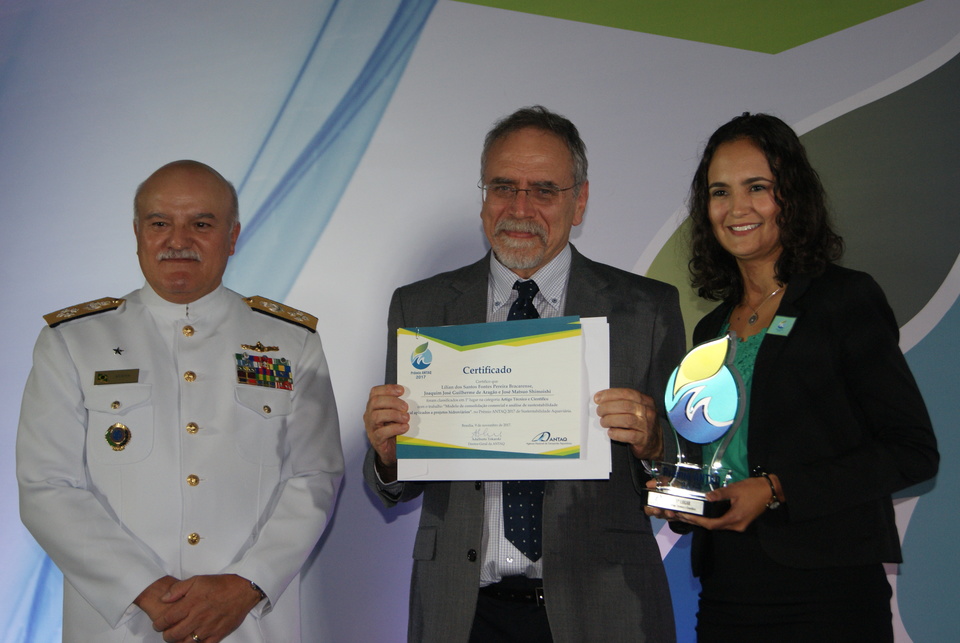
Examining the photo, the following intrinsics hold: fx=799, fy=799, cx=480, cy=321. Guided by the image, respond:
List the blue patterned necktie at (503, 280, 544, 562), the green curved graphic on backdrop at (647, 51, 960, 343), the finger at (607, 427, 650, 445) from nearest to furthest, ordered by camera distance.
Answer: the finger at (607, 427, 650, 445) → the blue patterned necktie at (503, 280, 544, 562) → the green curved graphic on backdrop at (647, 51, 960, 343)

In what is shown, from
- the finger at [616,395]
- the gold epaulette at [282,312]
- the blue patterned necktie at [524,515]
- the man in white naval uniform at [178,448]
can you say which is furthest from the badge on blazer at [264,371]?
the finger at [616,395]

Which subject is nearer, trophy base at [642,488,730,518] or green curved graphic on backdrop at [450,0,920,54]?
trophy base at [642,488,730,518]

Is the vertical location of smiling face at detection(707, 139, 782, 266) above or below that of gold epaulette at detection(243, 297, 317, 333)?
above

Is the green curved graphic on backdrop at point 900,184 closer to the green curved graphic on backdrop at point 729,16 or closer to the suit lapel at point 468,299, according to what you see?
the green curved graphic on backdrop at point 729,16

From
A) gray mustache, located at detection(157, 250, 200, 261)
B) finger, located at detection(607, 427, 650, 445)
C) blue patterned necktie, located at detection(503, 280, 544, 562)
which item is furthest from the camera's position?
gray mustache, located at detection(157, 250, 200, 261)

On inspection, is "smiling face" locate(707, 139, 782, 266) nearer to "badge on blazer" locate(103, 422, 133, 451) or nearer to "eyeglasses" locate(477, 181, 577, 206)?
"eyeglasses" locate(477, 181, 577, 206)

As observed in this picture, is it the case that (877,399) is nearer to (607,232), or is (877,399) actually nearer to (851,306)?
(851,306)

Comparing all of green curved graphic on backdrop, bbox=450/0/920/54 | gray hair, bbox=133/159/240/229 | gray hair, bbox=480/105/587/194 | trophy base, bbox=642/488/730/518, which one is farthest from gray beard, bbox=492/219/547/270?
green curved graphic on backdrop, bbox=450/0/920/54

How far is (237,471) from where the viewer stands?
93.4 inches

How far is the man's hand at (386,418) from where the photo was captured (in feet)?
6.72

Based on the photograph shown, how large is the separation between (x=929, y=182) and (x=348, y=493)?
8.86 feet

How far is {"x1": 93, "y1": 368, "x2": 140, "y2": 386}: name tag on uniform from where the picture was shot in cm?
235

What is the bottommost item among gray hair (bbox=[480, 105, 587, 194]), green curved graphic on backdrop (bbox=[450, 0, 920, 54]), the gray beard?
the gray beard

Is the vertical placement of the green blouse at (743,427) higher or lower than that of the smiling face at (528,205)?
lower
